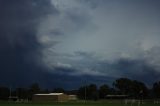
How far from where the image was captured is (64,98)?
533 feet

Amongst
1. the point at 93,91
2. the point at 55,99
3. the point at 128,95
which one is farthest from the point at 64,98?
the point at 128,95

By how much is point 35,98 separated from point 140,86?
6191 cm

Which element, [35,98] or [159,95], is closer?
[35,98]

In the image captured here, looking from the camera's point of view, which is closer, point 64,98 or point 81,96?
point 64,98

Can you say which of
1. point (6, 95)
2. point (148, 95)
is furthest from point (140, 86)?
point (6, 95)

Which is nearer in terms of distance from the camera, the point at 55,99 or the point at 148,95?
the point at 55,99

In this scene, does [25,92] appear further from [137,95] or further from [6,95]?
[137,95]

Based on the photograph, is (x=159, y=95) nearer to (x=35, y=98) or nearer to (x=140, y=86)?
(x=140, y=86)

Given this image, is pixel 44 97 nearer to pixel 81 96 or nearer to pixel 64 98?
pixel 64 98

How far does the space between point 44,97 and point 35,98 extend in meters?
4.61

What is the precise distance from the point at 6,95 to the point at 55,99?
4515 cm

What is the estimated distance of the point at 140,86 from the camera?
19825 centimetres

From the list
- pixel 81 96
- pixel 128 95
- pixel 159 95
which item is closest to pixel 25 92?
pixel 81 96

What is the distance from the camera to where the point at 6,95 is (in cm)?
19375
